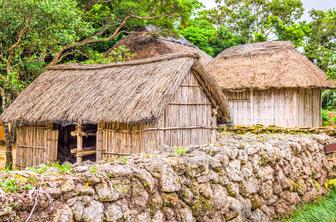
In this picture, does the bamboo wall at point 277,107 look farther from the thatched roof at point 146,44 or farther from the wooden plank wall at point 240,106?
the thatched roof at point 146,44

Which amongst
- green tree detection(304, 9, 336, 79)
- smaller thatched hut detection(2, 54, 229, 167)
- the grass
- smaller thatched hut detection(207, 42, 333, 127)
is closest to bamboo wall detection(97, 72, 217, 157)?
smaller thatched hut detection(2, 54, 229, 167)

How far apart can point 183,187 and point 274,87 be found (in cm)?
1273

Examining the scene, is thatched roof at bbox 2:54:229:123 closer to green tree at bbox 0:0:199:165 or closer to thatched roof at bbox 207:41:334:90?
green tree at bbox 0:0:199:165

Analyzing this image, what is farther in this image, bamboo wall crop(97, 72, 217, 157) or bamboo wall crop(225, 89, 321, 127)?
bamboo wall crop(225, 89, 321, 127)

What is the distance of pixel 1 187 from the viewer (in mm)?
3166

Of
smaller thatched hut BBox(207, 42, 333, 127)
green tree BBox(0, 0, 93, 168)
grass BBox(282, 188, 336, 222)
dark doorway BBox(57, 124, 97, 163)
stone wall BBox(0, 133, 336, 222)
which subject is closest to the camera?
stone wall BBox(0, 133, 336, 222)

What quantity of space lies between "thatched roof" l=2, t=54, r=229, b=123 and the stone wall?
362 cm

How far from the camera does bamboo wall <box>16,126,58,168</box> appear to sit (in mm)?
12156

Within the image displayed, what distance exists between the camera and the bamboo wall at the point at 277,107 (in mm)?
16678

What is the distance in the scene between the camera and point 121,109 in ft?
33.6

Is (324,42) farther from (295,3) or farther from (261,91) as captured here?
(261,91)

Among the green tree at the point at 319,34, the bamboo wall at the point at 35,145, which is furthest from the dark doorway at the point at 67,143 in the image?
the green tree at the point at 319,34

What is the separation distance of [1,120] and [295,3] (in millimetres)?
25373

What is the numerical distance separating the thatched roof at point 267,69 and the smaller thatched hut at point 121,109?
453 cm
